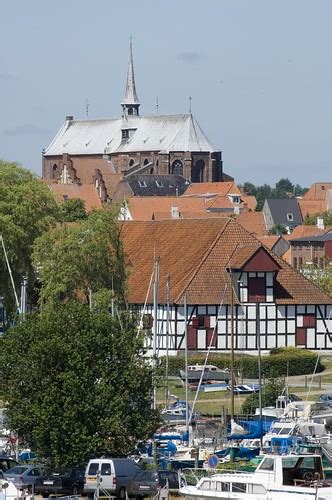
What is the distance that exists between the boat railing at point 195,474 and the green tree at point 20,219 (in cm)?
3824

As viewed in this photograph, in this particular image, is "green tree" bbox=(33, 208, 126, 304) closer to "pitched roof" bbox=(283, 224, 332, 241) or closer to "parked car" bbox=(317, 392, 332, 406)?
"parked car" bbox=(317, 392, 332, 406)

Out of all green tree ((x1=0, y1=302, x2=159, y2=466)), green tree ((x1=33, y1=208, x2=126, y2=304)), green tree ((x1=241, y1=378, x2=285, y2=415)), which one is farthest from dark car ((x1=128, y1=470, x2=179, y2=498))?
green tree ((x1=33, y1=208, x2=126, y2=304))

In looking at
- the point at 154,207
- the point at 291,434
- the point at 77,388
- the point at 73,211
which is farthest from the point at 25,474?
the point at 154,207

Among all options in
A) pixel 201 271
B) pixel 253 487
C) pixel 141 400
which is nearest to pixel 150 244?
pixel 201 271

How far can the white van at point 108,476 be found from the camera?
46312 millimetres

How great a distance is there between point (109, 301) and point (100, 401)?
26.9m

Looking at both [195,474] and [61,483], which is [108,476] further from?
[195,474]

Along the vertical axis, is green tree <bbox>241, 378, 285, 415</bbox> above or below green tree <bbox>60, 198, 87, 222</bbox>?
below

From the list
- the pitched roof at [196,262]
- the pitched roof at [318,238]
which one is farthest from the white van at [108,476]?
the pitched roof at [318,238]

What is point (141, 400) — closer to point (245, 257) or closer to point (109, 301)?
point (109, 301)

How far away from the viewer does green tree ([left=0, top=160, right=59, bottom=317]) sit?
88.0 metres

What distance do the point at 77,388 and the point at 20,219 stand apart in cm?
4026

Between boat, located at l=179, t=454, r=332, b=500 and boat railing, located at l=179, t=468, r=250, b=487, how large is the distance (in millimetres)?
615

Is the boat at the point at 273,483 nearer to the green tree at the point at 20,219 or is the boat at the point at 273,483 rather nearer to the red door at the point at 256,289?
the green tree at the point at 20,219
